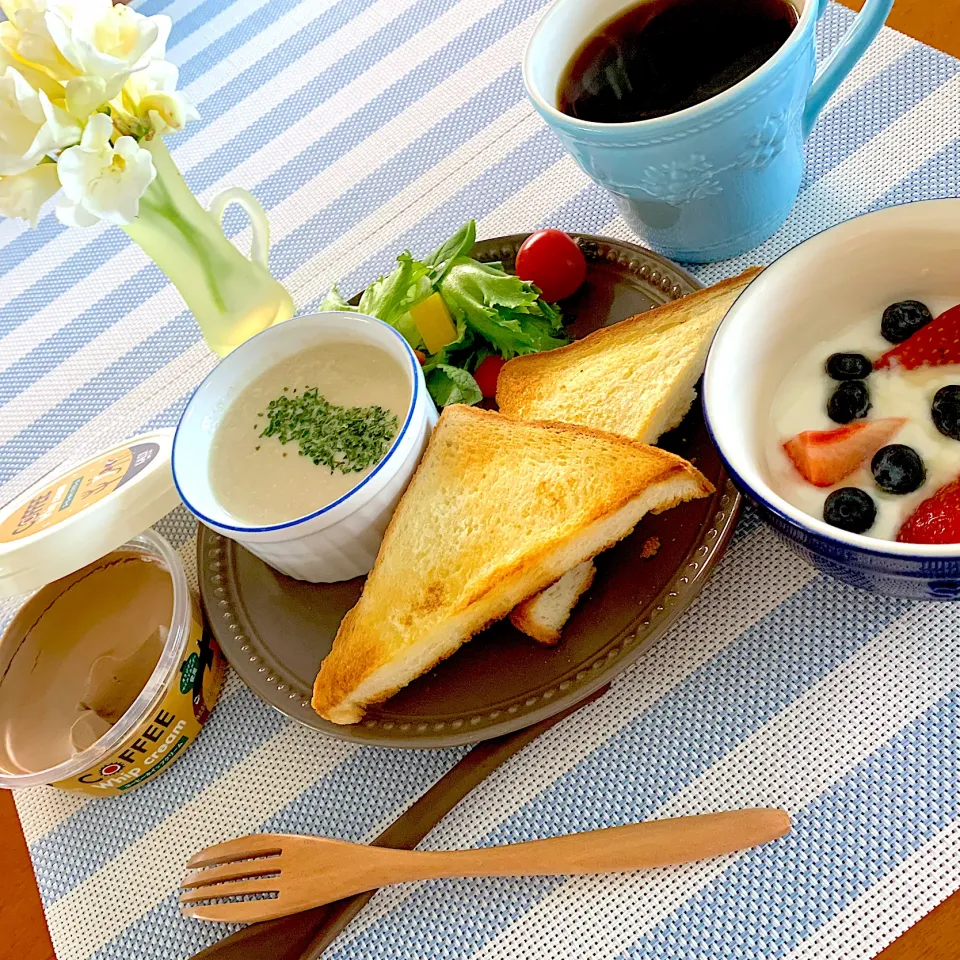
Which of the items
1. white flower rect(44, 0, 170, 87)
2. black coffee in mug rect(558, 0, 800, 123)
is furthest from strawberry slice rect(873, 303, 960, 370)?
white flower rect(44, 0, 170, 87)

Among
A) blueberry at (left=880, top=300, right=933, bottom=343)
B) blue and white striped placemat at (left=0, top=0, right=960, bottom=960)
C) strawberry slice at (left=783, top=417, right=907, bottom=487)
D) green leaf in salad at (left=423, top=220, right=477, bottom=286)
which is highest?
green leaf in salad at (left=423, top=220, right=477, bottom=286)

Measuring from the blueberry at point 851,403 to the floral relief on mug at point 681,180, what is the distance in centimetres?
35

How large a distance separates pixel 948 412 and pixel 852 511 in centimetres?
12

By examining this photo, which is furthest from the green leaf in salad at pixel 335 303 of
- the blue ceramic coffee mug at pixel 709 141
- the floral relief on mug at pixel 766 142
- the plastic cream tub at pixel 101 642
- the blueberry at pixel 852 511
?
the blueberry at pixel 852 511

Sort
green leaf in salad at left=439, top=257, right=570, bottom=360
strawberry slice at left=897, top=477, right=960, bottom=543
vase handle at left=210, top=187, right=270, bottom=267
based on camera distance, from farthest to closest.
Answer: vase handle at left=210, top=187, right=270, bottom=267
green leaf in salad at left=439, top=257, right=570, bottom=360
strawberry slice at left=897, top=477, right=960, bottom=543

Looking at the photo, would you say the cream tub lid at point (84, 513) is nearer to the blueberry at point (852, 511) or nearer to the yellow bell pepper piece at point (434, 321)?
the yellow bell pepper piece at point (434, 321)

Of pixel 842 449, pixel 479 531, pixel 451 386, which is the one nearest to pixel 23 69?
pixel 451 386

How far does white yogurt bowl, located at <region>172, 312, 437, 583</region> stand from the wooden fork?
320mm

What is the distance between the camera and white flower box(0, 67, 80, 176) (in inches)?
36.3

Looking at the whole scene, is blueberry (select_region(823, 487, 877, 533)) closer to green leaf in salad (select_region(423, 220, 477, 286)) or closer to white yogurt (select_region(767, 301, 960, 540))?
white yogurt (select_region(767, 301, 960, 540))

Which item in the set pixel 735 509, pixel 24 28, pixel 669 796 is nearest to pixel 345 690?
pixel 669 796

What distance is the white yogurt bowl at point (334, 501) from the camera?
1020mm

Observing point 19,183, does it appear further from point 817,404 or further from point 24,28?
point 817,404

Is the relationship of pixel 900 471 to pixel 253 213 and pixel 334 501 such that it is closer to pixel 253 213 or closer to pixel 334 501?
pixel 334 501
